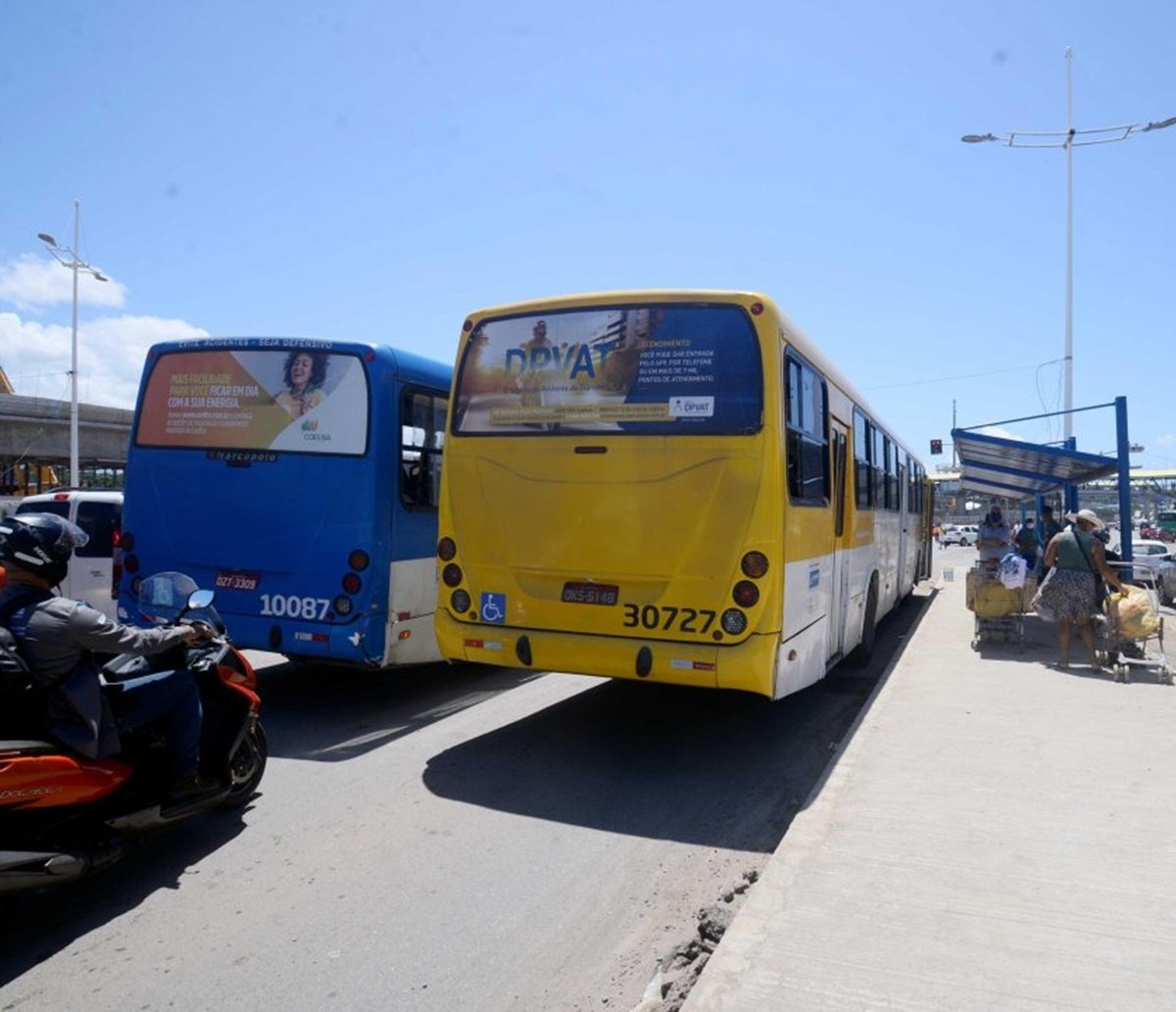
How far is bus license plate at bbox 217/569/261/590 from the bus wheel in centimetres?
656

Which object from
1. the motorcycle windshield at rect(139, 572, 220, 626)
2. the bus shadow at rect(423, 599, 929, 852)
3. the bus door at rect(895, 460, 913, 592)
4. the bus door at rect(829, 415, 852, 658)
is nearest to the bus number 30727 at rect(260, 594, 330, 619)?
the bus shadow at rect(423, 599, 929, 852)

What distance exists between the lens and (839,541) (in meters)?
8.01

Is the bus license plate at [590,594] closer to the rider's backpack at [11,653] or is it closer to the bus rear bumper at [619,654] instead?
the bus rear bumper at [619,654]

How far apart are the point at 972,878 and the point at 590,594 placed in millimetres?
2948

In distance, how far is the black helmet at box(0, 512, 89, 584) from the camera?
4016 mm

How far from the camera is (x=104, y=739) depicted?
412 cm

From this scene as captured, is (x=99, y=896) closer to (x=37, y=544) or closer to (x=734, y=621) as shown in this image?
(x=37, y=544)

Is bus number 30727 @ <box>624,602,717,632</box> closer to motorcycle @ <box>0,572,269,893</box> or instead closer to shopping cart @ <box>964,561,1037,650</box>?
motorcycle @ <box>0,572,269,893</box>

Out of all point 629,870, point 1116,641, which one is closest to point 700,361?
point 629,870

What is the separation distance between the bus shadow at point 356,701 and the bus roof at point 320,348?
9.58ft

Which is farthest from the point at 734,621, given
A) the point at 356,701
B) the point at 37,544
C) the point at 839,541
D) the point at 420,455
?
the point at 356,701

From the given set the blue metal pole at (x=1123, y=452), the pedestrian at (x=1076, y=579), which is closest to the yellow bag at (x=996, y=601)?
the pedestrian at (x=1076, y=579)

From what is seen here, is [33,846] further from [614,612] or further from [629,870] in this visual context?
[614,612]

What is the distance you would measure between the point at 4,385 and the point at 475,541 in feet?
199
